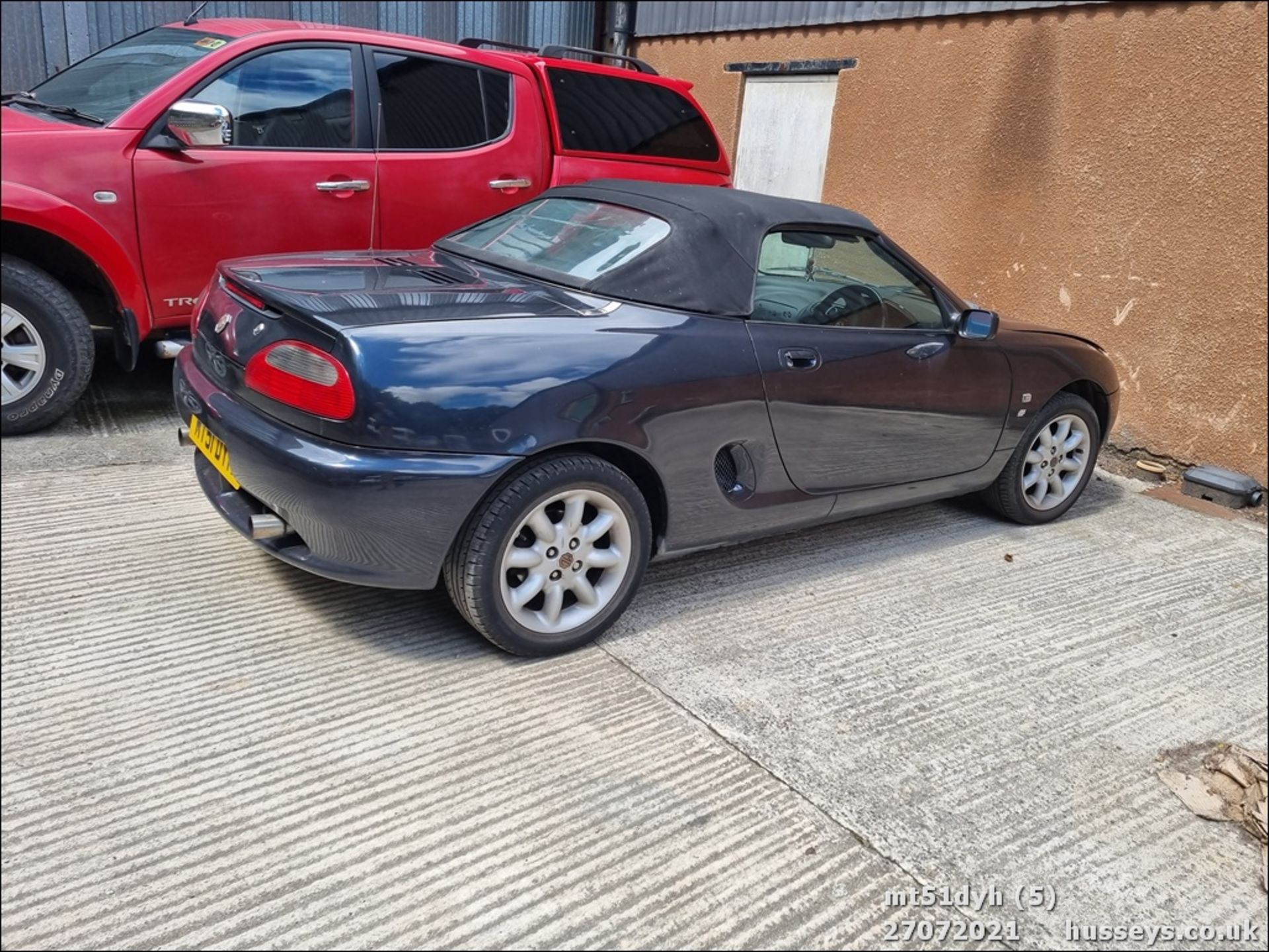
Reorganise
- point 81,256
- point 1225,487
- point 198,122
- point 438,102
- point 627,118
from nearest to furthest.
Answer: point 198,122
point 81,256
point 438,102
point 1225,487
point 627,118

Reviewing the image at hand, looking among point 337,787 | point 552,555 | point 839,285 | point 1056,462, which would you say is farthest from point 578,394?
point 1056,462

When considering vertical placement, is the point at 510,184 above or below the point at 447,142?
below

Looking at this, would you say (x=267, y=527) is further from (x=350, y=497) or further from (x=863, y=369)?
(x=863, y=369)

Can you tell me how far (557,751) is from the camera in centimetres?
259

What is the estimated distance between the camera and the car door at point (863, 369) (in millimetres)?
3461

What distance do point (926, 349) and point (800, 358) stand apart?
0.73 m

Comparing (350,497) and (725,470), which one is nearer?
(350,497)

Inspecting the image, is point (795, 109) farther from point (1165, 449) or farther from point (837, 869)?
point (837, 869)

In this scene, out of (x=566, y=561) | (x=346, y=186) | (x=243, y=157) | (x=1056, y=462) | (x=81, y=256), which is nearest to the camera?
(x=566, y=561)

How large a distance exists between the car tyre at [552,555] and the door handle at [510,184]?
2672mm

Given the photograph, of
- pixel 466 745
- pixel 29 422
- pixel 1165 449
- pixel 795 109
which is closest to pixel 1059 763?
pixel 466 745

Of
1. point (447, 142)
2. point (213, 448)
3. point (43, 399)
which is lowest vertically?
point (213, 448)

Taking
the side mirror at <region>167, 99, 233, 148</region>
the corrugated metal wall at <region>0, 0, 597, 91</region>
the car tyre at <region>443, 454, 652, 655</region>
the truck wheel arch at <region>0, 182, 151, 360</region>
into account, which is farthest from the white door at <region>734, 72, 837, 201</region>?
the car tyre at <region>443, 454, 652, 655</region>
